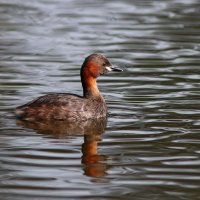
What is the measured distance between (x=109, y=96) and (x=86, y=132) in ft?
6.57

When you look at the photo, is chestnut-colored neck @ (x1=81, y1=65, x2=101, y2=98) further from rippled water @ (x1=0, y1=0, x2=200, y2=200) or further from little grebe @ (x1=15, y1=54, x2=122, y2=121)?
rippled water @ (x1=0, y1=0, x2=200, y2=200)

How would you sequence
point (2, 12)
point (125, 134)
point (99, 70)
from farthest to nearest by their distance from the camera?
1. point (2, 12)
2. point (99, 70)
3. point (125, 134)

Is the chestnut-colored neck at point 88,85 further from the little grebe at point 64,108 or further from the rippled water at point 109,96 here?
the rippled water at point 109,96

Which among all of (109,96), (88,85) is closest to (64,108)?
(88,85)

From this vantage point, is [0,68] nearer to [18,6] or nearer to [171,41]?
[171,41]

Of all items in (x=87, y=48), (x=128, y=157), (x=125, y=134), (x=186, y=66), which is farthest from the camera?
(x=87, y=48)

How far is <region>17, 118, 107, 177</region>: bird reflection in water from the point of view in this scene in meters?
9.01

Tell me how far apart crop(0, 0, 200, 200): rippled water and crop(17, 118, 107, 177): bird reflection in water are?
0.04ft

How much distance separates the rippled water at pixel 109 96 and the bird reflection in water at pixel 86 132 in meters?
0.01

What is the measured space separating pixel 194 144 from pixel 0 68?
563 centimetres

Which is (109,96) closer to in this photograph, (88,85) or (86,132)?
(88,85)

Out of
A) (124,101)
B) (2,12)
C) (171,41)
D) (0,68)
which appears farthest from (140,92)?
(2,12)

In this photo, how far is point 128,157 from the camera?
9258 mm

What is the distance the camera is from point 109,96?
12.7 m
